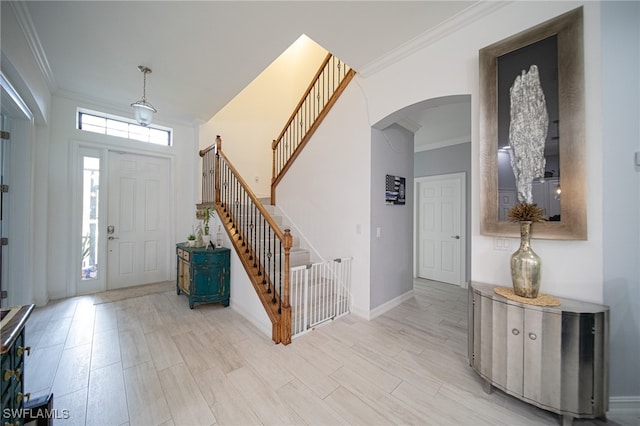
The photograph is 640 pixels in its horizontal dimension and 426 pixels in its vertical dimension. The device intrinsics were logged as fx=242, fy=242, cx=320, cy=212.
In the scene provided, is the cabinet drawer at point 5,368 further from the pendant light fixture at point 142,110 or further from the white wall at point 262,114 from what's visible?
the white wall at point 262,114

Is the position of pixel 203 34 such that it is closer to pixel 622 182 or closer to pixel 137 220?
pixel 137 220

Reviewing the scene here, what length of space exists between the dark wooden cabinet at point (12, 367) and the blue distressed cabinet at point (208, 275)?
1.97 m

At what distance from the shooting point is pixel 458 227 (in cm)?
477

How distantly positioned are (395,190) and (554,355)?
7.68ft

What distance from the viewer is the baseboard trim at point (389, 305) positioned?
3.10m

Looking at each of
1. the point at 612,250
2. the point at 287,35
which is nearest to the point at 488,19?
the point at 287,35

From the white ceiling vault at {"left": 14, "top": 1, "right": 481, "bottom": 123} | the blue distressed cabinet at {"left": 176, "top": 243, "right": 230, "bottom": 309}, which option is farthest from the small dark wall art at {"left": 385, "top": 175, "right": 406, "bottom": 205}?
the blue distressed cabinet at {"left": 176, "top": 243, "right": 230, "bottom": 309}

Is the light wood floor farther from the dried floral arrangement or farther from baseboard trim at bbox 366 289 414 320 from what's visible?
the dried floral arrangement

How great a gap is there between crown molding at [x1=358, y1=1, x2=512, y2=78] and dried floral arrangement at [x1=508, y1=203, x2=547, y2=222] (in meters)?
1.70

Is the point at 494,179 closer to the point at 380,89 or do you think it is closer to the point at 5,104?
the point at 380,89

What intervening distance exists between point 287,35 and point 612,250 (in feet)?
10.6

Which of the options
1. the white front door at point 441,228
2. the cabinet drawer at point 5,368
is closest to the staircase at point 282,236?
the cabinet drawer at point 5,368

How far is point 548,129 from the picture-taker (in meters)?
1.78

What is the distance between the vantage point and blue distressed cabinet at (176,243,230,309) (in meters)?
3.25
